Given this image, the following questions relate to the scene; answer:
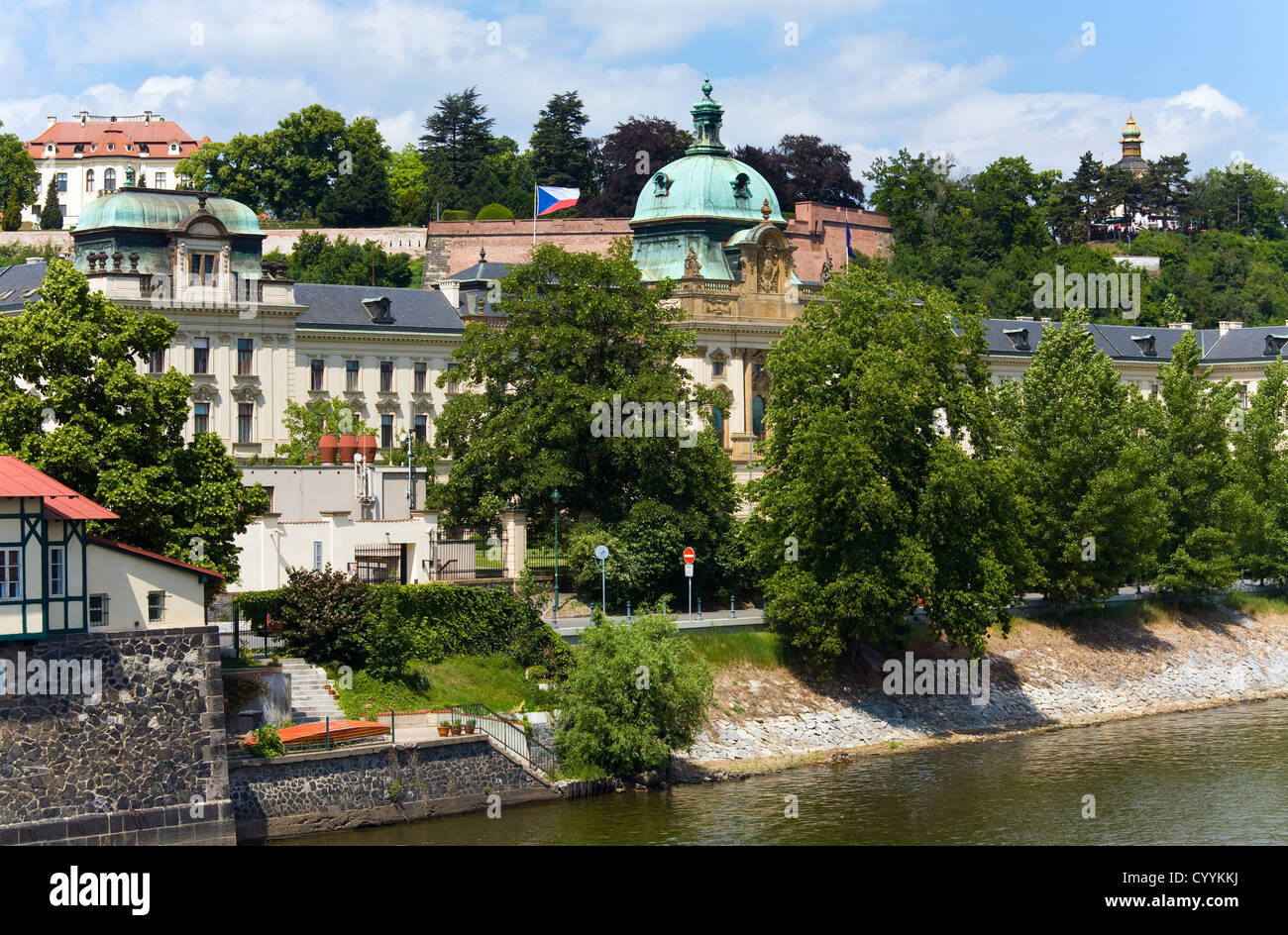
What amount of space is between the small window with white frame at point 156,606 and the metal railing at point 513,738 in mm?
8478

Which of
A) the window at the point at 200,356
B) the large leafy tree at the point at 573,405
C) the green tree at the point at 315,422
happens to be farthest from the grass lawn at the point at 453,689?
the window at the point at 200,356

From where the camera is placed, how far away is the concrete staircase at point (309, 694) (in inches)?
1825

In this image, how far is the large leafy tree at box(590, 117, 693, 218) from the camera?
136m

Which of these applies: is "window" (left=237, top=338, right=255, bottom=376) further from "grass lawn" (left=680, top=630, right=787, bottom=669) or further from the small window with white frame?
the small window with white frame

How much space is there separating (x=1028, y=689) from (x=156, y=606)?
32.3m

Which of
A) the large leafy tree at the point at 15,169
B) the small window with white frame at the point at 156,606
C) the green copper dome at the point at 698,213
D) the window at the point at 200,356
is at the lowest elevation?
the small window with white frame at the point at 156,606

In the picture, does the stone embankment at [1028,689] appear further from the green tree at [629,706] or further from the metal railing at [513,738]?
the metal railing at [513,738]

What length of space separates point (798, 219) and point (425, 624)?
293ft

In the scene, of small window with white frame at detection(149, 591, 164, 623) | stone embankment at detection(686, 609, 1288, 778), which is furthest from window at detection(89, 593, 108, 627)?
stone embankment at detection(686, 609, 1288, 778)

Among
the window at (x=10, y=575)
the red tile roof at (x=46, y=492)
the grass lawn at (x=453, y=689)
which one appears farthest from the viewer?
the grass lawn at (x=453, y=689)

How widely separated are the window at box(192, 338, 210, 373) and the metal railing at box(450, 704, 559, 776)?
4449 centimetres

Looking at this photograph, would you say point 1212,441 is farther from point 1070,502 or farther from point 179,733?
point 179,733

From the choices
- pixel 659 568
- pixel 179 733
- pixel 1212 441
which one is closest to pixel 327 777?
pixel 179 733

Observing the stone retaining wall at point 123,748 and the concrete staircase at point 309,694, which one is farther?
the concrete staircase at point 309,694
